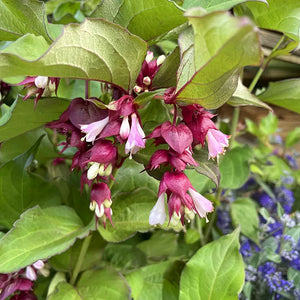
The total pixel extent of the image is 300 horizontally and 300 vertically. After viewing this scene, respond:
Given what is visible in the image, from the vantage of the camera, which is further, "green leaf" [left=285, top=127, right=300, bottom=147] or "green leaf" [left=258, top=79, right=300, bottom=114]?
"green leaf" [left=285, top=127, right=300, bottom=147]

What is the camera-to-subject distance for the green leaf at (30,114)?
0.42m

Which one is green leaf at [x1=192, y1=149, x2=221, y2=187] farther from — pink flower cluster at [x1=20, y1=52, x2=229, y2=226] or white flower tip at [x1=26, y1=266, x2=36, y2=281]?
white flower tip at [x1=26, y1=266, x2=36, y2=281]

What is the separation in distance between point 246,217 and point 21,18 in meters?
0.50

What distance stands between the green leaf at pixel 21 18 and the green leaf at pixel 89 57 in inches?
3.5

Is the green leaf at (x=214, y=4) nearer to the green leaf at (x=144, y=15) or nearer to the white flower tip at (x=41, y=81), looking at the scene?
the green leaf at (x=144, y=15)

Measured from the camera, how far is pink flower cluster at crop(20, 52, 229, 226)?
349 millimetres

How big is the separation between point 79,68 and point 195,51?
0.10 metres

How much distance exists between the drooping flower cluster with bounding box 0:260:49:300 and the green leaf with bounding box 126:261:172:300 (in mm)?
140

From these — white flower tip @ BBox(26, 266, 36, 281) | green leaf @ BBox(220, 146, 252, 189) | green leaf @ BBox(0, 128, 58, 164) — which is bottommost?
white flower tip @ BBox(26, 266, 36, 281)

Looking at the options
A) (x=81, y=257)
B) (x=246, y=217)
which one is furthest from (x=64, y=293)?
(x=246, y=217)

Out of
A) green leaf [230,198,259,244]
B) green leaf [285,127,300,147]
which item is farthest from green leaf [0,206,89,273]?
green leaf [285,127,300,147]

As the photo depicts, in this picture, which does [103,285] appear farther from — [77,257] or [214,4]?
[214,4]

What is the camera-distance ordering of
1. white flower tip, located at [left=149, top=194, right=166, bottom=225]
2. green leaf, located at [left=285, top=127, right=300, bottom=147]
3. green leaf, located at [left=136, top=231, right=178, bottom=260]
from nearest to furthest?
white flower tip, located at [left=149, top=194, right=166, bottom=225] → green leaf, located at [left=136, top=231, right=178, bottom=260] → green leaf, located at [left=285, top=127, right=300, bottom=147]

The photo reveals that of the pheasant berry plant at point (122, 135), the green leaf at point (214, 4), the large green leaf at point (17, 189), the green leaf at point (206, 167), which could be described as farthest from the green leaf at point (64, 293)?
the green leaf at point (214, 4)
